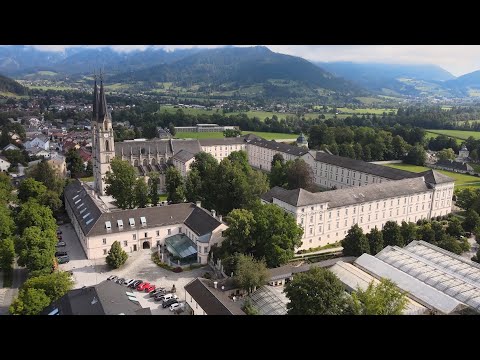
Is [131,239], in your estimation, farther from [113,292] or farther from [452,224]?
[452,224]

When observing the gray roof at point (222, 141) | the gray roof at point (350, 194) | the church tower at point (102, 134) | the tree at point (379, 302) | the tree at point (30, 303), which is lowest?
the tree at point (30, 303)

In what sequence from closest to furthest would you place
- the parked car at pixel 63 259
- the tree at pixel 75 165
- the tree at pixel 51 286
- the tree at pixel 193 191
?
1. the tree at pixel 51 286
2. the parked car at pixel 63 259
3. the tree at pixel 193 191
4. the tree at pixel 75 165

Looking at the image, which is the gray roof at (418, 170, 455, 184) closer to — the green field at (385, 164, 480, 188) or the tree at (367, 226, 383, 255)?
the tree at (367, 226, 383, 255)

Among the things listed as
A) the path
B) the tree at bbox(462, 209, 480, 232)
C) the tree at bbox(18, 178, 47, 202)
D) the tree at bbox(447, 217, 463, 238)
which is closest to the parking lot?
the path

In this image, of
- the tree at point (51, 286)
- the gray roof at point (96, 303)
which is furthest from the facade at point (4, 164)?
the gray roof at point (96, 303)

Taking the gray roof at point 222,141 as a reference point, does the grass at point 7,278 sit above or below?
below

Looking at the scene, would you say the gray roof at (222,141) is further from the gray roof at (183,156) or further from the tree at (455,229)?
the tree at (455,229)
